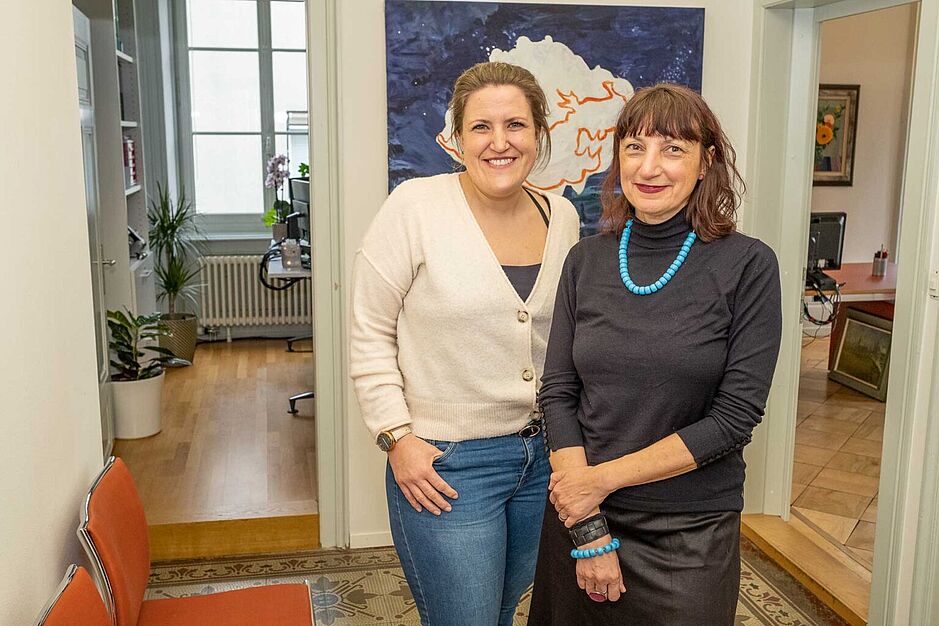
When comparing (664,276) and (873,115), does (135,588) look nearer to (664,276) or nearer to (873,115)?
(664,276)

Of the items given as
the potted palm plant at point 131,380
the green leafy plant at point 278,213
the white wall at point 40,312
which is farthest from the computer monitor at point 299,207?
the white wall at point 40,312

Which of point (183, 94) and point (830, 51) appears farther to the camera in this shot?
point (183, 94)

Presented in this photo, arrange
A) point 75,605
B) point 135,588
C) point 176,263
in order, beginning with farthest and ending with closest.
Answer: point 176,263, point 135,588, point 75,605

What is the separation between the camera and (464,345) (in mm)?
1845

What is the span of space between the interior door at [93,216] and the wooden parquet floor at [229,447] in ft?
0.90

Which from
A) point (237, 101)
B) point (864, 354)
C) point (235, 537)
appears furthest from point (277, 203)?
point (864, 354)

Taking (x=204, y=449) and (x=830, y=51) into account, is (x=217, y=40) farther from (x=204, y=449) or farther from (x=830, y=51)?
(x=830, y=51)

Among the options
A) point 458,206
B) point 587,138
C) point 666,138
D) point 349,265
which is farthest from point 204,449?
point 666,138

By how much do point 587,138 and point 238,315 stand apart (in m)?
4.11

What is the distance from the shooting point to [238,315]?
6.97 meters

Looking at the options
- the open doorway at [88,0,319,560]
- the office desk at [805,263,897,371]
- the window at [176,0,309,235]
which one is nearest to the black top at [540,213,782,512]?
the office desk at [805,263,897,371]

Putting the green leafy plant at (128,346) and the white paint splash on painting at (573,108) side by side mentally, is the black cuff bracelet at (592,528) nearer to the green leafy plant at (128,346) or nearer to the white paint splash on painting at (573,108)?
the white paint splash on painting at (573,108)

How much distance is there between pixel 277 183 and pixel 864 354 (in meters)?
3.89

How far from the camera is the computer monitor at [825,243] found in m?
4.70
